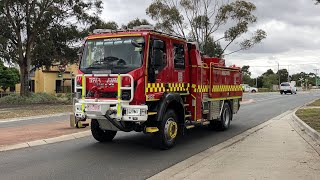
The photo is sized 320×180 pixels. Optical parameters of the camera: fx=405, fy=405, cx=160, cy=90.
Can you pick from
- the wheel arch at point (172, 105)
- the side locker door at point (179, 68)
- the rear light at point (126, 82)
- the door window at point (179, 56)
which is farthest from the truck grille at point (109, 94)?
the door window at point (179, 56)

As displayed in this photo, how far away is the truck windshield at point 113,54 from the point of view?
9.35 metres

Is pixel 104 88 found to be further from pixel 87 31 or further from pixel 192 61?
pixel 87 31

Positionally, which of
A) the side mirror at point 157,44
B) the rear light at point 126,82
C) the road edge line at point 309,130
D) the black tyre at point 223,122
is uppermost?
the side mirror at point 157,44

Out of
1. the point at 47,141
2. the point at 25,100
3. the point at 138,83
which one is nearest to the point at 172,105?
the point at 138,83

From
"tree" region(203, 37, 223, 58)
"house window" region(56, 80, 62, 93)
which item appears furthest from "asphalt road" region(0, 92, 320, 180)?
"house window" region(56, 80, 62, 93)

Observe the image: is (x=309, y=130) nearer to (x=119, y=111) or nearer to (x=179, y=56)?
(x=179, y=56)

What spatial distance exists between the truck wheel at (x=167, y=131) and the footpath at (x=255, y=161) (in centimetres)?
91

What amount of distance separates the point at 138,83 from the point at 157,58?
873 mm

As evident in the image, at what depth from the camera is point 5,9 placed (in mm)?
27422

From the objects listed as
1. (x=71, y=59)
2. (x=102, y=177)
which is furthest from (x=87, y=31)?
(x=102, y=177)

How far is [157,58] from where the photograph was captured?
9609mm

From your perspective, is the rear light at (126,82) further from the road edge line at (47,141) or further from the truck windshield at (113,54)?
the road edge line at (47,141)

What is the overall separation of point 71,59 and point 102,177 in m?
24.7

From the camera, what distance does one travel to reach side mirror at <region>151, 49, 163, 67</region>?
9.52 meters
